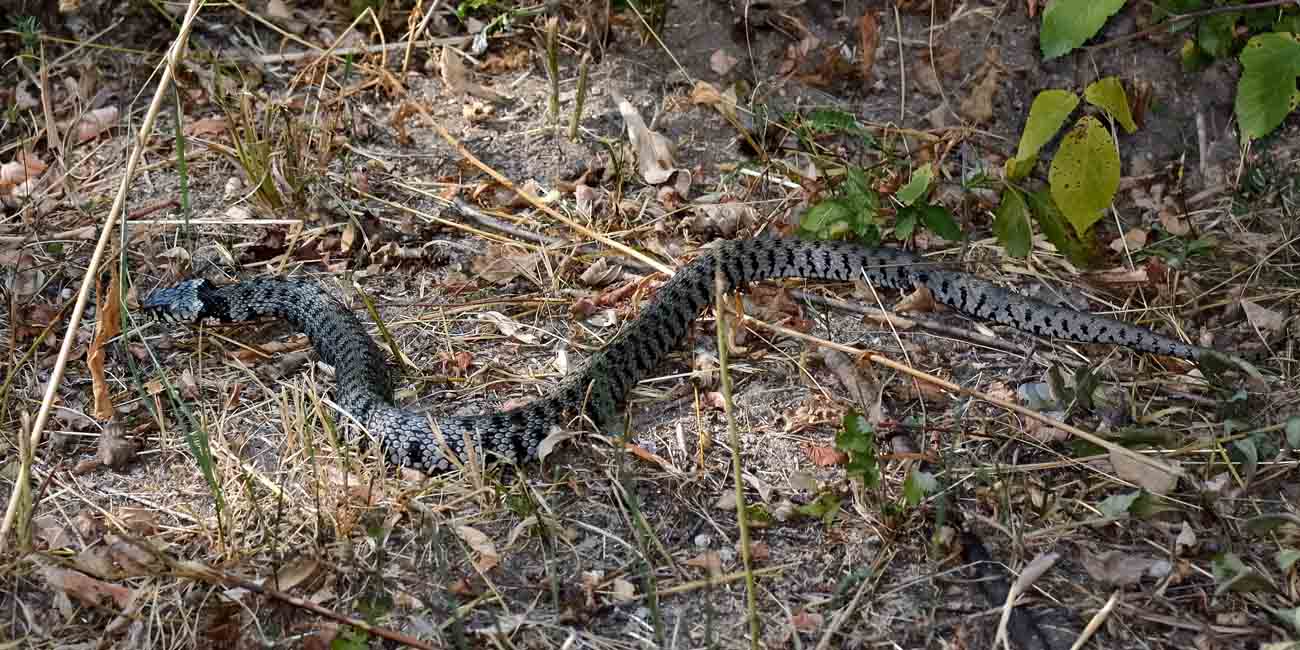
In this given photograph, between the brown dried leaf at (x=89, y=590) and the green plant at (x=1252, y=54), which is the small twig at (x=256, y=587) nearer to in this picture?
the brown dried leaf at (x=89, y=590)

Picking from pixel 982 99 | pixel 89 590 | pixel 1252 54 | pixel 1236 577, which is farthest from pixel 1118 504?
pixel 89 590

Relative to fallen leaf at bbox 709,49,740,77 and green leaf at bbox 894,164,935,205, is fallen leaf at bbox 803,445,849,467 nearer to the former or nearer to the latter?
green leaf at bbox 894,164,935,205

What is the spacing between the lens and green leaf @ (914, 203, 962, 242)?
259 inches

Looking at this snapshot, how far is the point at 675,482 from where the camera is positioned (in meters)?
5.46

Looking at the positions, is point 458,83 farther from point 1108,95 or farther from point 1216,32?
point 1216,32

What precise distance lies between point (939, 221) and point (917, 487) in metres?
2.08

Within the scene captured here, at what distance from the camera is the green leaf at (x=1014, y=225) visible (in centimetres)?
646

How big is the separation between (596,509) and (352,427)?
4.27ft

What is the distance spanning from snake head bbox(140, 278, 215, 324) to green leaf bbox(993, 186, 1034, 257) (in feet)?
14.2

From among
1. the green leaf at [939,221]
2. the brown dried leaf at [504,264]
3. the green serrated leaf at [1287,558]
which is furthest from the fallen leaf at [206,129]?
the green serrated leaf at [1287,558]

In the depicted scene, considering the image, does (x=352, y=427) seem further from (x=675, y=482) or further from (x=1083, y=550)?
(x=1083, y=550)

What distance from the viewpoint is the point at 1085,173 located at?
19.8ft

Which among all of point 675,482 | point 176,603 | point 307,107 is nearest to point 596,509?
point 675,482

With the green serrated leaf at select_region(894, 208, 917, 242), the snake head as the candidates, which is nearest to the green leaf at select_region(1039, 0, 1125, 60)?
the green serrated leaf at select_region(894, 208, 917, 242)
